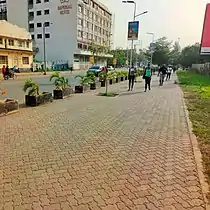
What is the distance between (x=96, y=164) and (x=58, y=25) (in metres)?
59.7

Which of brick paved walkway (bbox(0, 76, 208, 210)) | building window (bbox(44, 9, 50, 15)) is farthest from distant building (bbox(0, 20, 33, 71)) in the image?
brick paved walkway (bbox(0, 76, 208, 210))

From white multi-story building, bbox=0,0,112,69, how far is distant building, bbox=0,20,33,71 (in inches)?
632

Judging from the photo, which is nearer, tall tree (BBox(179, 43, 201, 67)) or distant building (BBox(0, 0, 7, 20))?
distant building (BBox(0, 0, 7, 20))

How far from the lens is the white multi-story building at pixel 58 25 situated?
57.1m

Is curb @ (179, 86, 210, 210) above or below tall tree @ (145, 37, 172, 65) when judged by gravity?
below

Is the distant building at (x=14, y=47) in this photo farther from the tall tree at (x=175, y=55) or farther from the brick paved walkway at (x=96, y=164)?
the tall tree at (x=175, y=55)

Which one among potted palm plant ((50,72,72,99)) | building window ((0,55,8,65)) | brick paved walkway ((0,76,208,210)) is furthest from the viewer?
building window ((0,55,8,65))

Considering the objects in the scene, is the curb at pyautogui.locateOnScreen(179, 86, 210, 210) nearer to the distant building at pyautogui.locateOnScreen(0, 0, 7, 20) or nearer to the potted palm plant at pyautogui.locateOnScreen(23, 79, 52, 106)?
the potted palm plant at pyautogui.locateOnScreen(23, 79, 52, 106)

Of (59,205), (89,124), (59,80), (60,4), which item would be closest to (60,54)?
(60,4)

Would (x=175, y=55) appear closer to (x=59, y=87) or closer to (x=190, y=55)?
(x=190, y=55)

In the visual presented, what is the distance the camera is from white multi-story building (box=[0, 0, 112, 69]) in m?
57.1

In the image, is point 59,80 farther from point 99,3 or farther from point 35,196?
point 99,3

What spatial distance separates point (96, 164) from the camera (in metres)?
4.02

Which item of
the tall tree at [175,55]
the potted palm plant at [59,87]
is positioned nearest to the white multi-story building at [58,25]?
the tall tree at [175,55]
